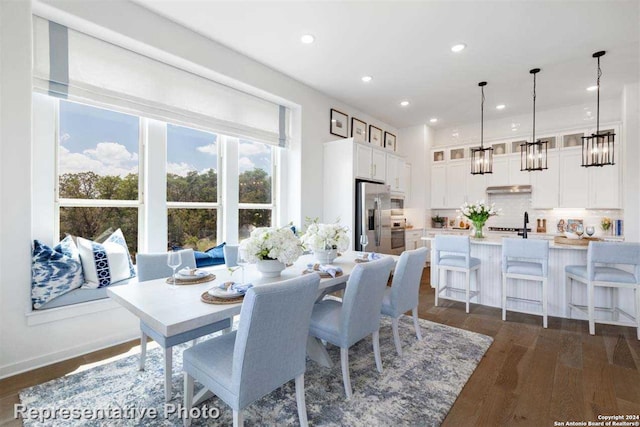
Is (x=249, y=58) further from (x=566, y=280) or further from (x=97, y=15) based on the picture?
(x=566, y=280)

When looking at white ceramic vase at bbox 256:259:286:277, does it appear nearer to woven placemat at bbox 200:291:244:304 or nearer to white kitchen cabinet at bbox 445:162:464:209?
woven placemat at bbox 200:291:244:304

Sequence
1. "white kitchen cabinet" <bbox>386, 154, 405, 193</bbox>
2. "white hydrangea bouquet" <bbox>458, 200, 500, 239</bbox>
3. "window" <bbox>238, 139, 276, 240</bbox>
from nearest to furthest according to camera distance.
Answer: "white hydrangea bouquet" <bbox>458, 200, 500, 239</bbox> < "window" <bbox>238, 139, 276, 240</bbox> < "white kitchen cabinet" <bbox>386, 154, 405, 193</bbox>

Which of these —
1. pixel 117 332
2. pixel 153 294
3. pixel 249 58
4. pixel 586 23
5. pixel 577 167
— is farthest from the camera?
pixel 577 167

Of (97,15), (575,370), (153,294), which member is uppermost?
(97,15)

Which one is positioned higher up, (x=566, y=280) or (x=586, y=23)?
(x=586, y=23)

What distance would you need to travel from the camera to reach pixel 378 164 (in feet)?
16.6

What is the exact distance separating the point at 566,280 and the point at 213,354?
3.72 meters

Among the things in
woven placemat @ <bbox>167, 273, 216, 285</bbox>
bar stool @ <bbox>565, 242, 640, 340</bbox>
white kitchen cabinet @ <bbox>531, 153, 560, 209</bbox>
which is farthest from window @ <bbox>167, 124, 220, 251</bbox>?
white kitchen cabinet @ <bbox>531, 153, 560, 209</bbox>

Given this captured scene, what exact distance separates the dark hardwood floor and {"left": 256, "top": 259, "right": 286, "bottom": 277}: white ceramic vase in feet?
4.39

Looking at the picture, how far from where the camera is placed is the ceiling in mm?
2682

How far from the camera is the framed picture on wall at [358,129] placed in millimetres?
5281

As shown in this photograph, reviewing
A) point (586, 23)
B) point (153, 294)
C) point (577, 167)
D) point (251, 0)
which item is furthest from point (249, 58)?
point (577, 167)

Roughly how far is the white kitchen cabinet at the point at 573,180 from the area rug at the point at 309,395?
410cm

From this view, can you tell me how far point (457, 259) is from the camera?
12.1 ft
